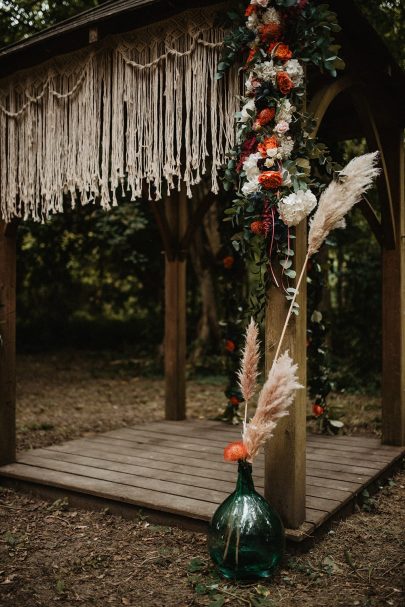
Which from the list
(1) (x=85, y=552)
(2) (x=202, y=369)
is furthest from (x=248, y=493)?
(2) (x=202, y=369)

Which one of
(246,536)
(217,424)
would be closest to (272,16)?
(246,536)

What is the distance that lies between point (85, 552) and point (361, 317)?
21.0ft

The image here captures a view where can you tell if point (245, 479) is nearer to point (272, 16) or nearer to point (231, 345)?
point (272, 16)

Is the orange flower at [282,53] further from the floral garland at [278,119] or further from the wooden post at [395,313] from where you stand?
the wooden post at [395,313]

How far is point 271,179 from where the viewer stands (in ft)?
8.93

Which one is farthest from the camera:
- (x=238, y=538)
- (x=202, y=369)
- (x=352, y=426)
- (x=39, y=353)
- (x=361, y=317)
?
(x=39, y=353)

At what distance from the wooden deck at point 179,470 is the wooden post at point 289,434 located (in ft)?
0.55

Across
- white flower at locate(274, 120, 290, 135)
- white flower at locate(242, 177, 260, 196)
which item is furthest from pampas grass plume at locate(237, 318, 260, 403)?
white flower at locate(274, 120, 290, 135)

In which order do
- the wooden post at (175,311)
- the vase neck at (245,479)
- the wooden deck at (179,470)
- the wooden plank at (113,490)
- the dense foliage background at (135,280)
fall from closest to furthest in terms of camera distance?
the vase neck at (245,479), the wooden plank at (113,490), the wooden deck at (179,470), the wooden post at (175,311), the dense foliage background at (135,280)

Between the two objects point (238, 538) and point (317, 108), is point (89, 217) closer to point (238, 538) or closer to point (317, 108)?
point (317, 108)

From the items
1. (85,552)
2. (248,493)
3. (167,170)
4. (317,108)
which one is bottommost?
(85,552)

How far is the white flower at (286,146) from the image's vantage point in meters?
2.78

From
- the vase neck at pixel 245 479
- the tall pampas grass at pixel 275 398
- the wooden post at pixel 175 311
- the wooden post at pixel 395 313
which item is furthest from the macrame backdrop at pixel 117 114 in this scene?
the wooden post at pixel 175 311

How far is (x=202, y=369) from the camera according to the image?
9.77 m
